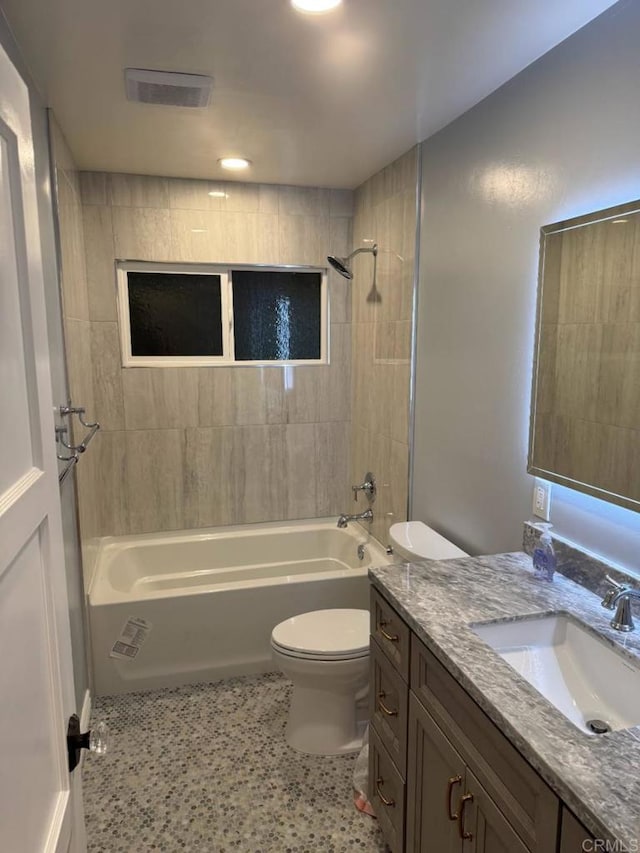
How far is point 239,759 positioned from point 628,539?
1651 mm

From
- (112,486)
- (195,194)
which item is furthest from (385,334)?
(112,486)

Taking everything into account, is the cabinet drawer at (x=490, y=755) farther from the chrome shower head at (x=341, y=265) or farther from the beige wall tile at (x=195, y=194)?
the beige wall tile at (x=195, y=194)

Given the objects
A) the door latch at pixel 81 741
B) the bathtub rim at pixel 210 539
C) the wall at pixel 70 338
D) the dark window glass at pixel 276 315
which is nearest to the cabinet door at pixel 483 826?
the door latch at pixel 81 741

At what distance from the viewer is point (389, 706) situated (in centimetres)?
164

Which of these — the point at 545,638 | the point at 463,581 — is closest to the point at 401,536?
the point at 463,581

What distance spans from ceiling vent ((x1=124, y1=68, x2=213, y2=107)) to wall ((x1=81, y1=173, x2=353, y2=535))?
3.65 ft

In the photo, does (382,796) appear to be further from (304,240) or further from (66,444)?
(304,240)

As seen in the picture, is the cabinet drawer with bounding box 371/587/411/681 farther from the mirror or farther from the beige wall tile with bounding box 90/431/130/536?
the beige wall tile with bounding box 90/431/130/536

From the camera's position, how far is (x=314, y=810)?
192cm

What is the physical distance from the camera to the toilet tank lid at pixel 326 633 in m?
2.11

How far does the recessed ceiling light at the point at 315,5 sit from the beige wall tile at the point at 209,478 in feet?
7.40

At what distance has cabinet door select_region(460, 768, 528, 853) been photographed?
1.05 meters

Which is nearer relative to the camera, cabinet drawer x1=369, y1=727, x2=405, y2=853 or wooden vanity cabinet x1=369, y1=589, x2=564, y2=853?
wooden vanity cabinet x1=369, y1=589, x2=564, y2=853

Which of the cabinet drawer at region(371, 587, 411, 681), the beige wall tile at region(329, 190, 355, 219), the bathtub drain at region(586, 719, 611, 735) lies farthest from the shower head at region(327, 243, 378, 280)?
the bathtub drain at region(586, 719, 611, 735)
